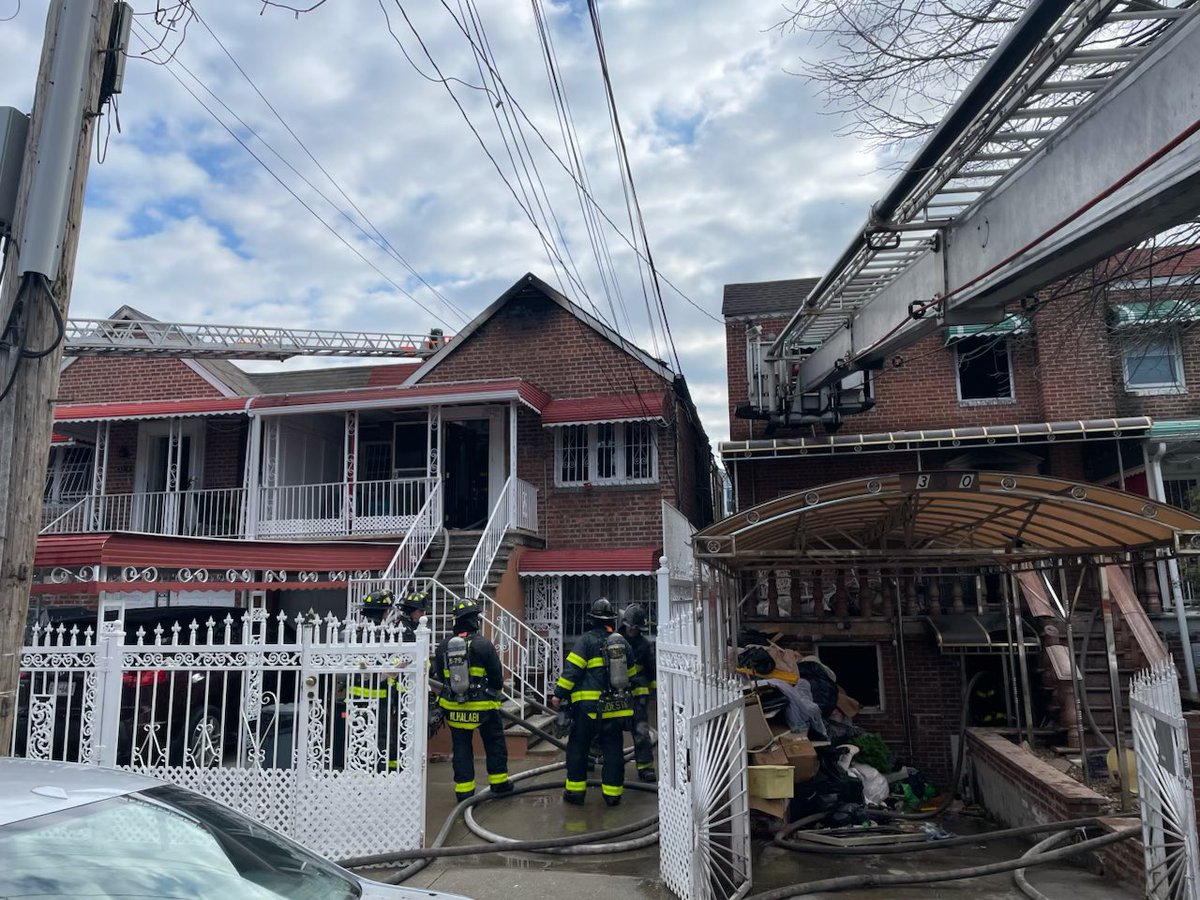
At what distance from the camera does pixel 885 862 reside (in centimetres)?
634

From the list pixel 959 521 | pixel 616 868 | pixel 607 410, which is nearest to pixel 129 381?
pixel 607 410

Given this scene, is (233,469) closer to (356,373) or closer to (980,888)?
(356,373)

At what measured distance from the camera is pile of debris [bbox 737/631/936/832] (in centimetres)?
637

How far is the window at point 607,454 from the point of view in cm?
1472

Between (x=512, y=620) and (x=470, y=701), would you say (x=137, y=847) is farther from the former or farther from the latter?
(x=512, y=620)

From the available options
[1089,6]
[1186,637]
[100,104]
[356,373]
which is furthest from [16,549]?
[356,373]

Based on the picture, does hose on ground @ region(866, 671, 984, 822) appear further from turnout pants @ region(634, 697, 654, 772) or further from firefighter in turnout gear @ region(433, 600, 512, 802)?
firefighter in turnout gear @ region(433, 600, 512, 802)

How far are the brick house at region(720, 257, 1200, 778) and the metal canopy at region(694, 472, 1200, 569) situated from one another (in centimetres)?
169

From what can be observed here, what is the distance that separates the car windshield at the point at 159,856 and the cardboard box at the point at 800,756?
14.7ft

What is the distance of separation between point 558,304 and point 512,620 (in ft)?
20.2

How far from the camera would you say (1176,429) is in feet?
39.7

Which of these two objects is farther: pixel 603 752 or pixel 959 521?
pixel 959 521

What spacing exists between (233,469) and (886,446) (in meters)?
12.2

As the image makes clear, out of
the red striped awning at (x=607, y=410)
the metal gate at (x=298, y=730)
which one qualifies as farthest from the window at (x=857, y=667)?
the metal gate at (x=298, y=730)
